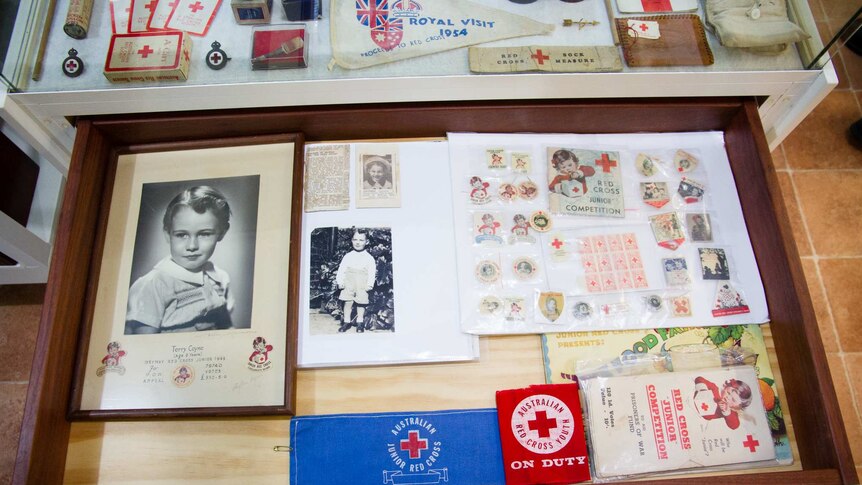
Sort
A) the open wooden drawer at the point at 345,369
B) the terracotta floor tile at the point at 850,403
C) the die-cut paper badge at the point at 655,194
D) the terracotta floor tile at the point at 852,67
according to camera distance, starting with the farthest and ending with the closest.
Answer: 1. the terracotta floor tile at the point at 852,67
2. the terracotta floor tile at the point at 850,403
3. the die-cut paper badge at the point at 655,194
4. the open wooden drawer at the point at 345,369

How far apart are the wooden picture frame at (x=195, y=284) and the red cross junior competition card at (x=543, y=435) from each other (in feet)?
1.33

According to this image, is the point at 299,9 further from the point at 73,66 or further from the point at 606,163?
the point at 606,163

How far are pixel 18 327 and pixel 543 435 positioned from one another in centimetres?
139

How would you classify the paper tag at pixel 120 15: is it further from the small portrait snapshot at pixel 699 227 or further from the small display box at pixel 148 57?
the small portrait snapshot at pixel 699 227

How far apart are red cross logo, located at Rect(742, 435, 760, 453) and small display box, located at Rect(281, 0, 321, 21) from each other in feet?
3.77

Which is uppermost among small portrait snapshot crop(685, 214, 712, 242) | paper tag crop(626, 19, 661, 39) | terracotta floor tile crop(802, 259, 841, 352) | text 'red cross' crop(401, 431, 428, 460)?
paper tag crop(626, 19, 661, 39)

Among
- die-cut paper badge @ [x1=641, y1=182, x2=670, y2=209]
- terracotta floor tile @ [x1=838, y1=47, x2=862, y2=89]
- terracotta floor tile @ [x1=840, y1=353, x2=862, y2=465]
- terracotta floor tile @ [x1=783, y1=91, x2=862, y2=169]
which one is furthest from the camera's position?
terracotta floor tile @ [x1=838, y1=47, x2=862, y2=89]

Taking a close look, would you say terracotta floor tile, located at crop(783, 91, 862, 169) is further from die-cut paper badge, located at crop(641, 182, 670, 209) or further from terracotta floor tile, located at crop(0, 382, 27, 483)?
→ terracotta floor tile, located at crop(0, 382, 27, 483)

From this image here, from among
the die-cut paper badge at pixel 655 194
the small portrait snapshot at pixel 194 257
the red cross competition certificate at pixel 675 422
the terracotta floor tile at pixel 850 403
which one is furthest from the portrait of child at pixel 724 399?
the small portrait snapshot at pixel 194 257

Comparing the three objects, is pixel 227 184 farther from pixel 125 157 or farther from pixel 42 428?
pixel 42 428

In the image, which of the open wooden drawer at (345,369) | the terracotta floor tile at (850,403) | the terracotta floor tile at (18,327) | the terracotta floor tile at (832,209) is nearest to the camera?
the open wooden drawer at (345,369)

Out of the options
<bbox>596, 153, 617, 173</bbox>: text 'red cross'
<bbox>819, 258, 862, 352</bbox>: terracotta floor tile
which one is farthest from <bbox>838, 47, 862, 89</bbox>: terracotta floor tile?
<bbox>596, 153, 617, 173</bbox>: text 'red cross'

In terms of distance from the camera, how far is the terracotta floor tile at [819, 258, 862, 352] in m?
1.48

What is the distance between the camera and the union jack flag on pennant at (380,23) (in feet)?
3.70
